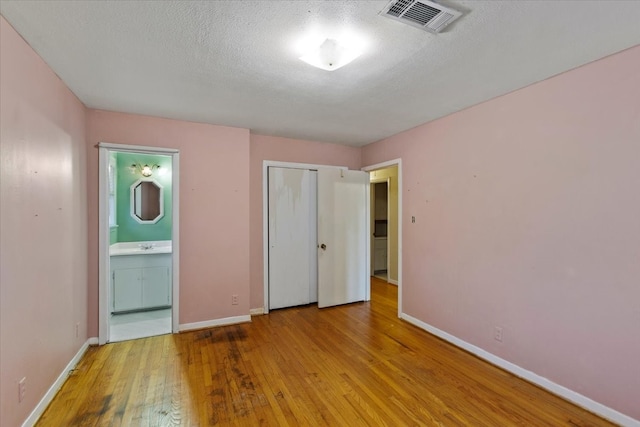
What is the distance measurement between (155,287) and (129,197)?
4.72ft

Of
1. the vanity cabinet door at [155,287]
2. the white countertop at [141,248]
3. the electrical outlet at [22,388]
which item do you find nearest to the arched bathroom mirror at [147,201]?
the white countertop at [141,248]

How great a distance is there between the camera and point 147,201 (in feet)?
15.0

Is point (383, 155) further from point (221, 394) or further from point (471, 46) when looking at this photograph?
point (221, 394)

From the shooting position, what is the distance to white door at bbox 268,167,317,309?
420cm

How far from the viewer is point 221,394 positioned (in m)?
2.26

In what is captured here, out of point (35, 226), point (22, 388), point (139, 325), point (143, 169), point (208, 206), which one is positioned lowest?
point (139, 325)

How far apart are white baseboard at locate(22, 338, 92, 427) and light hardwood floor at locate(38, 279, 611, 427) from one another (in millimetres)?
40

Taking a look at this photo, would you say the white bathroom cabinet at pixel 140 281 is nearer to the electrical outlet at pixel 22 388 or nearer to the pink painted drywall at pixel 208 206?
the pink painted drywall at pixel 208 206

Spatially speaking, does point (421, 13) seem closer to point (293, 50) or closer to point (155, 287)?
point (293, 50)

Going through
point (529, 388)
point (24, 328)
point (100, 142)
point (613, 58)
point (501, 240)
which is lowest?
point (529, 388)

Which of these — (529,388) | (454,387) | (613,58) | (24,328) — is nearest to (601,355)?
(529,388)

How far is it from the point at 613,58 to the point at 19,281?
4078mm

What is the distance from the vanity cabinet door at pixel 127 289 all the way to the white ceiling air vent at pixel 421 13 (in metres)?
4.21

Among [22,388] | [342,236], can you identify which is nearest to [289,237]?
[342,236]
